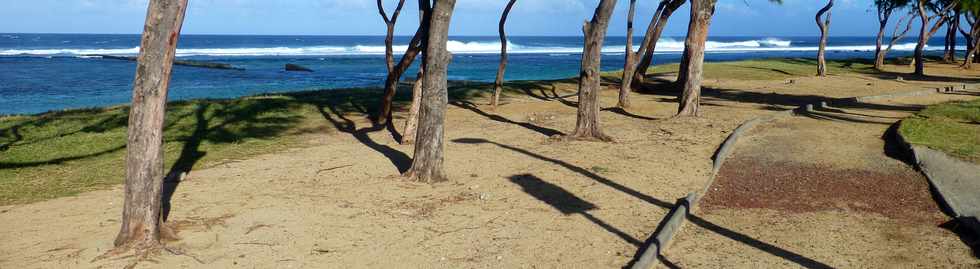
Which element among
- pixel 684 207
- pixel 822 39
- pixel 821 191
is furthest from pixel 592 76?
pixel 822 39

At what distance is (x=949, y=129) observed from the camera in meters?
12.1

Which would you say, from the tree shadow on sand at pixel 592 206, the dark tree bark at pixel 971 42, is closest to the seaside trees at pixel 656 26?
the tree shadow on sand at pixel 592 206

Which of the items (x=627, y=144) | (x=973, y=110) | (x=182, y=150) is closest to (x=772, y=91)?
(x=973, y=110)

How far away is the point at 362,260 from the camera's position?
5953 mm

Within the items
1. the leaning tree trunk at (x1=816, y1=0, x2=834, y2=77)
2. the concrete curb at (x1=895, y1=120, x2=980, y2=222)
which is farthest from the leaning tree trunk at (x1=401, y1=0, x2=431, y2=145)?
the leaning tree trunk at (x1=816, y1=0, x2=834, y2=77)

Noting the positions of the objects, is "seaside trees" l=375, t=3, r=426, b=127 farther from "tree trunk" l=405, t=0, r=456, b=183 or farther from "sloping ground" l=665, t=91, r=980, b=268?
"sloping ground" l=665, t=91, r=980, b=268

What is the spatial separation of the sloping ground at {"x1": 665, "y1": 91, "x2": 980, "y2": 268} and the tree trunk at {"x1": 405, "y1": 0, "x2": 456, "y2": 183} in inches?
111

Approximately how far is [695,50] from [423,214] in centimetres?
760

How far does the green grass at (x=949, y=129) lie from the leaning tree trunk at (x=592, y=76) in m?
4.14

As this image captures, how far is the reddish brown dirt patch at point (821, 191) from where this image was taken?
7.44 meters

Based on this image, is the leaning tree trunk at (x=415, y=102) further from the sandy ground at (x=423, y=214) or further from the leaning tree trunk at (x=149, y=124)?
the leaning tree trunk at (x=149, y=124)

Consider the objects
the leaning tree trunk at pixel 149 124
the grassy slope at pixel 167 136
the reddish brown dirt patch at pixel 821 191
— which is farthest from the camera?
the grassy slope at pixel 167 136

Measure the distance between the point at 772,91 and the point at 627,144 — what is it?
10.5m

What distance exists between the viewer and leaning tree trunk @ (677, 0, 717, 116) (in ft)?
44.3
